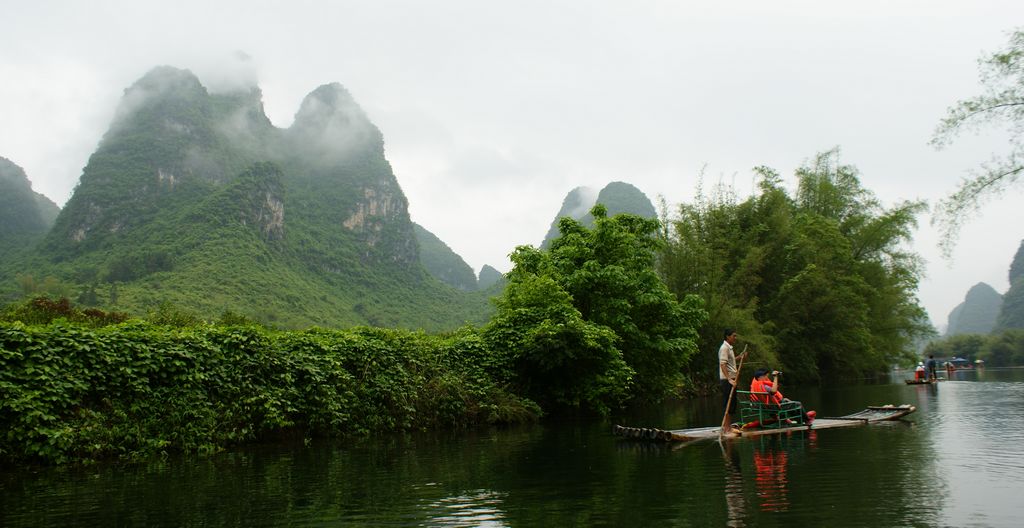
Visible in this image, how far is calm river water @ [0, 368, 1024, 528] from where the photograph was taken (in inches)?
251

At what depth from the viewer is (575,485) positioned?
27.2 ft

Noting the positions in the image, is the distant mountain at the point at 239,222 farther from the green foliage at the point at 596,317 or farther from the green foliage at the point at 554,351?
the green foliage at the point at 554,351

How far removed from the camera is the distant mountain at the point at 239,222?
84.2 m

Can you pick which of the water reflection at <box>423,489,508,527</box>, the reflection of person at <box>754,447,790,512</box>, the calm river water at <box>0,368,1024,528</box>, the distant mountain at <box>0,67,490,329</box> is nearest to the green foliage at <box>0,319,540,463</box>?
the calm river water at <box>0,368,1024,528</box>

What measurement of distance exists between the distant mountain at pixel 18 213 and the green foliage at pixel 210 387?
11719cm

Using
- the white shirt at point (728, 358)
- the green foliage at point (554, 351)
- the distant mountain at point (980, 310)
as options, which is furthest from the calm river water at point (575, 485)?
the distant mountain at point (980, 310)

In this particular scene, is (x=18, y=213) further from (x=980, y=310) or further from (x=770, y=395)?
(x=980, y=310)

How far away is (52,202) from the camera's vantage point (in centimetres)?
14838

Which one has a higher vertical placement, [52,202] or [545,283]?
[52,202]

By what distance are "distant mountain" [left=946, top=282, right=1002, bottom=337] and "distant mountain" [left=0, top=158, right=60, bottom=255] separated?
201 m

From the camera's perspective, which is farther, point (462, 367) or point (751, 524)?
point (462, 367)

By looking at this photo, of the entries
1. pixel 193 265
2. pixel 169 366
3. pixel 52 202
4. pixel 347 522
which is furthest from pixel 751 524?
pixel 52 202

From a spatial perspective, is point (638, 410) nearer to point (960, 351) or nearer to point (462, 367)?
point (462, 367)

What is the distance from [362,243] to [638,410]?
122 metres
